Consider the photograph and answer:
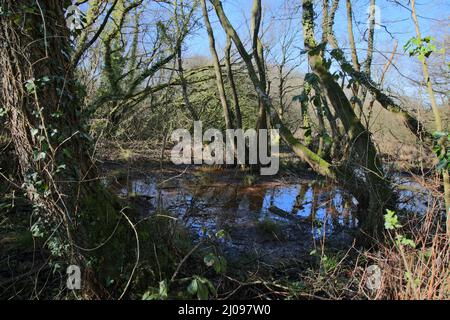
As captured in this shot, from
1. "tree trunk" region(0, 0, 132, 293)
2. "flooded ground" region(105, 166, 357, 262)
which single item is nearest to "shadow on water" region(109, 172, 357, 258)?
"flooded ground" region(105, 166, 357, 262)

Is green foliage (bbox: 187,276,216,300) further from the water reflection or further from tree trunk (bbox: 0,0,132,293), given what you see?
the water reflection

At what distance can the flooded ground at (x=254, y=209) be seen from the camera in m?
5.50

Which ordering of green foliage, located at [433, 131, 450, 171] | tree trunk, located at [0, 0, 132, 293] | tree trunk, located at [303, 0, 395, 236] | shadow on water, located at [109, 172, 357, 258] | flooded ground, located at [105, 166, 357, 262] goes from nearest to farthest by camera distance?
tree trunk, located at [0, 0, 132, 293], green foliage, located at [433, 131, 450, 171], tree trunk, located at [303, 0, 395, 236], flooded ground, located at [105, 166, 357, 262], shadow on water, located at [109, 172, 357, 258]

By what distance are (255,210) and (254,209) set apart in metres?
0.08

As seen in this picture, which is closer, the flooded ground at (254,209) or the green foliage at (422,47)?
the green foliage at (422,47)

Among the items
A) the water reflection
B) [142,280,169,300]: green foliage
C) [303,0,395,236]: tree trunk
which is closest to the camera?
[142,280,169,300]: green foliage

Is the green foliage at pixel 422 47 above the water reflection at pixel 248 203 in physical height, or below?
above

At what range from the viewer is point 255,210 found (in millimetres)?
7996

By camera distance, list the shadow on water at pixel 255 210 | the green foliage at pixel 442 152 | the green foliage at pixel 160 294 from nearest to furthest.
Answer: the green foliage at pixel 160 294 → the green foliage at pixel 442 152 → the shadow on water at pixel 255 210

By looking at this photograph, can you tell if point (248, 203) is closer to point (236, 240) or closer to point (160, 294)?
point (236, 240)

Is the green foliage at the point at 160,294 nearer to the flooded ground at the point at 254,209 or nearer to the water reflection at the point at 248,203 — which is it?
the flooded ground at the point at 254,209

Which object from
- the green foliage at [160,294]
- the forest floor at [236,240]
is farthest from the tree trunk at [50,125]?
the green foliage at [160,294]

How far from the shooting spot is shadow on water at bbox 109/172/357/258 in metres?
5.61
